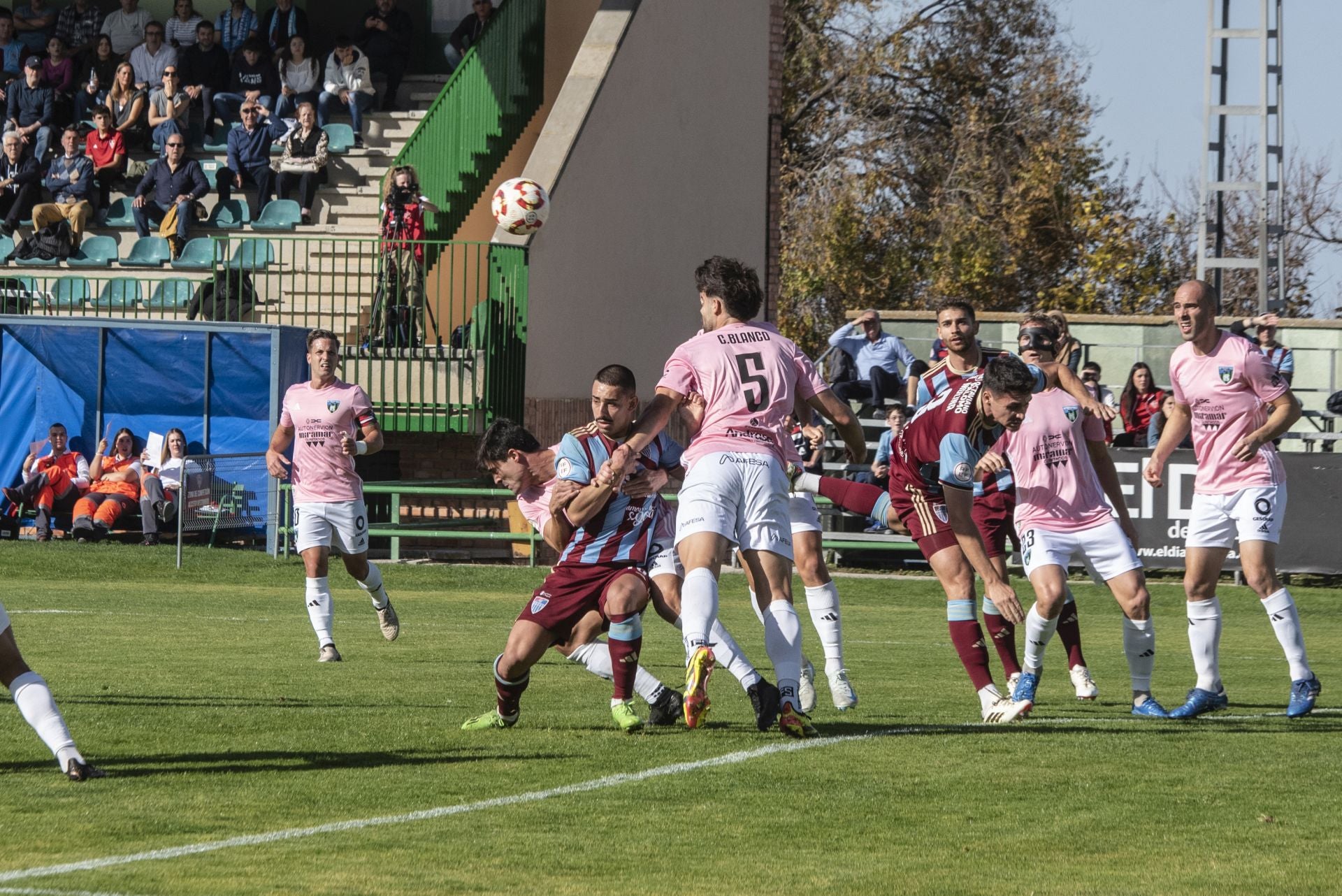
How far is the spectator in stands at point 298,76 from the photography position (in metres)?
29.1

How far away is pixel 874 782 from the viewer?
24.1 ft

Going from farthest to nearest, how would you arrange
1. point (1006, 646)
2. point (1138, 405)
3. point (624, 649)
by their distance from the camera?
point (1138, 405) < point (1006, 646) < point (624, 649)

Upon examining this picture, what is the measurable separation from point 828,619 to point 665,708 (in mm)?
1608

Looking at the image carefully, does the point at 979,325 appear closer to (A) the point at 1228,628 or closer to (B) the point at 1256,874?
(A) the point at 1228,628

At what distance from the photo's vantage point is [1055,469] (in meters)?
9.80

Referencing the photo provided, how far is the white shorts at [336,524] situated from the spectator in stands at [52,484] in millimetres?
11336

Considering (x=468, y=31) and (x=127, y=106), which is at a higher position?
(x=468, y=31)

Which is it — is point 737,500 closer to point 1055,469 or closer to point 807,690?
point 807,690

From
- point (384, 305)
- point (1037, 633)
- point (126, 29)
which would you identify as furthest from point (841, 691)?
point (126, 29)

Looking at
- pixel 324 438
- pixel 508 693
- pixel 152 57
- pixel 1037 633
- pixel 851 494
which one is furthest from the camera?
pixel 152 57

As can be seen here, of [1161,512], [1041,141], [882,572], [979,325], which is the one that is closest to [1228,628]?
[1161,512]

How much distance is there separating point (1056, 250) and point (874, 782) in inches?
1551

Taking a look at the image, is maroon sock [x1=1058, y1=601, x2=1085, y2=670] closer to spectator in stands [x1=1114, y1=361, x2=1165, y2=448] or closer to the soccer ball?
spectator in stands [x1=1114, y1=361, x2=1165, y2=448]

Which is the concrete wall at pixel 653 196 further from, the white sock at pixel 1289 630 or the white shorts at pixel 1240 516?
the white sock at pixel 1289 630
